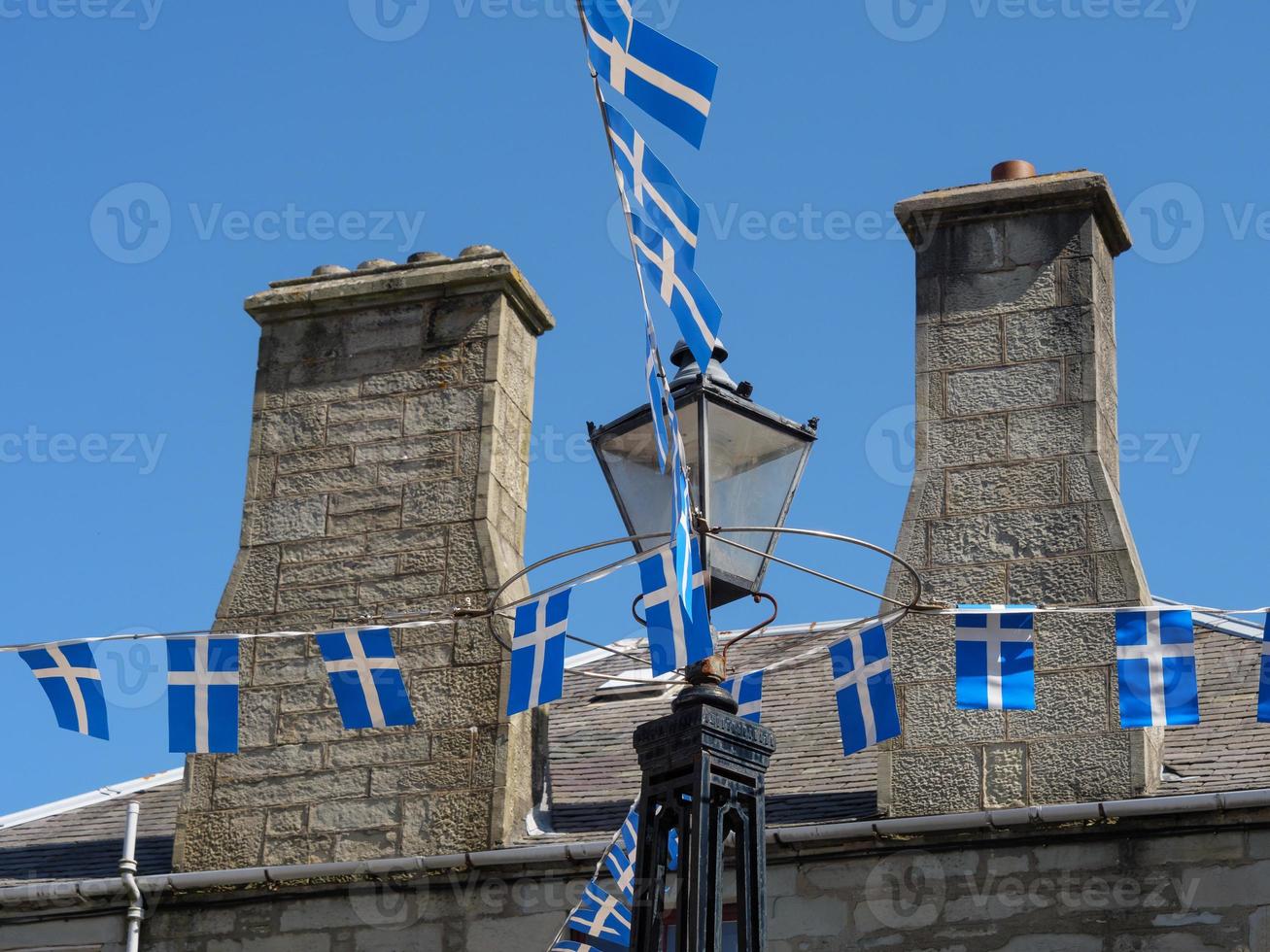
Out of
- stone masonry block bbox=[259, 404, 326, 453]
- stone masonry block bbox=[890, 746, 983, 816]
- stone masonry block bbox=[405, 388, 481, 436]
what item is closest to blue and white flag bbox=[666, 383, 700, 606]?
stone masonry block bbox=[890, 746, 983, 816]

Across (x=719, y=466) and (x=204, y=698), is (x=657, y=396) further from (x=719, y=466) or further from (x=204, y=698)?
(x=204, y=698)

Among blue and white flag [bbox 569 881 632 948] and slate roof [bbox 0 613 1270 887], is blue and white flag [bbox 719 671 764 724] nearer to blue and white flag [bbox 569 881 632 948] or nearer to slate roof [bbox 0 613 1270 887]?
slate roof [bbox 0 613 1270 887]

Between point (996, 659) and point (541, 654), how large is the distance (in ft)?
5.62

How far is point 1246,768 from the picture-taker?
8438 millimetres

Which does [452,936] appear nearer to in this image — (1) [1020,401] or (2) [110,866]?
(2) [110,866]

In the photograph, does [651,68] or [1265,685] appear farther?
[1265,685]

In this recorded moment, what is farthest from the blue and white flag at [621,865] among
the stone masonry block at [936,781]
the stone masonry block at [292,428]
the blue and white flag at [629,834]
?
the stone masonry block at [292,428]

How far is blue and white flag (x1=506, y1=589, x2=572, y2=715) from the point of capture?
7867mm

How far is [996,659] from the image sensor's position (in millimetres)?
8172

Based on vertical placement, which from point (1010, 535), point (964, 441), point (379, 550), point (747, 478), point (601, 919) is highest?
point (964, 441)

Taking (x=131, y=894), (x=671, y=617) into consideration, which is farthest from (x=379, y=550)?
(x=671, y=617)

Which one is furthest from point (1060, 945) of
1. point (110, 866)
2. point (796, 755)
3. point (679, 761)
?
point (110, 866)

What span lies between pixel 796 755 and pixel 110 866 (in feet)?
10.1

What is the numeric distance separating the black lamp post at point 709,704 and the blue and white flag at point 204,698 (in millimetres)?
2617
